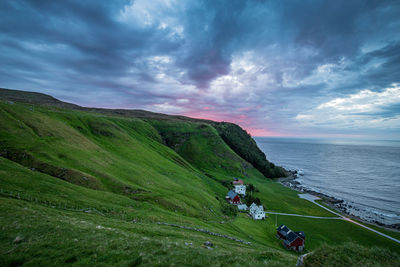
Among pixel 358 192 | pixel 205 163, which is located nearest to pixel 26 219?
pixel 205 163

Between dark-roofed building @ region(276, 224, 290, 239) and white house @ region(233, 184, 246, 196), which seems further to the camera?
white house @ region(233, 184, 246, 196)

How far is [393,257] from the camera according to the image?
42.8 feet

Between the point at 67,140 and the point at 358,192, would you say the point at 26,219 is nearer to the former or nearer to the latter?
the point at 67,140

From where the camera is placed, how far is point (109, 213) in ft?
98.7

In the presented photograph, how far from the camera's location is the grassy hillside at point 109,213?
491 inches

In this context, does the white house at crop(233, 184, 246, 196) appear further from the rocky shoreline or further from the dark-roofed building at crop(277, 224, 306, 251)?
the dark-roofed building at crop(277, 224, 306, 251)

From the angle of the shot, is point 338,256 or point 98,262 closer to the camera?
point 98,262

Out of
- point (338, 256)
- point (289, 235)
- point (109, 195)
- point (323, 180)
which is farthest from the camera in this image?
point (323, 180)

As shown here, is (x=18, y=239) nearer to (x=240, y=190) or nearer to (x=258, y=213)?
(x=258, y=213)

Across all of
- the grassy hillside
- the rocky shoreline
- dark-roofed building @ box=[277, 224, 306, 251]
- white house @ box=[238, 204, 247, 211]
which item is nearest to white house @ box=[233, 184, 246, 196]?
the grassy hillside

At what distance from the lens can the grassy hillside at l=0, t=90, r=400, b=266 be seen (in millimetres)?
12469

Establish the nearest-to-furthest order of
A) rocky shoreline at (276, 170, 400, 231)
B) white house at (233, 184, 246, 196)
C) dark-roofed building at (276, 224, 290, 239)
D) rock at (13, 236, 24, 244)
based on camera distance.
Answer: rock at (13, 236, 24, 244)
dark-roofed building at (276, 224, 290, 239)
rocky shoreline at (276, 170, 400, 231)
white house at (233, 184, 246, 196)

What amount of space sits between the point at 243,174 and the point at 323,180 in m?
67.3

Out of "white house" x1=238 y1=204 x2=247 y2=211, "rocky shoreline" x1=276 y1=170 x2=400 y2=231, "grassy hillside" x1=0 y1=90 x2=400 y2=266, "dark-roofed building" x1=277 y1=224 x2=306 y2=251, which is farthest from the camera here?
"white house" x1=238 y1=204 x2=247 y2=211
